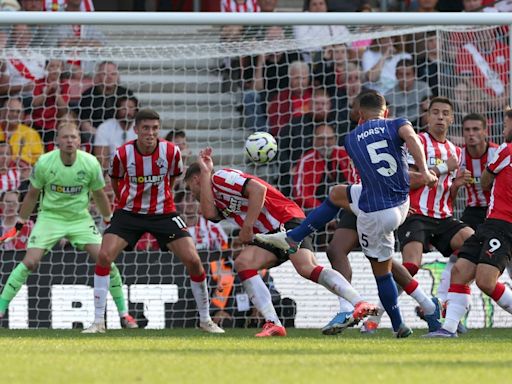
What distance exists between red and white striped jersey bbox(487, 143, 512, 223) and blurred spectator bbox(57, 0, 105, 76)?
227 inches

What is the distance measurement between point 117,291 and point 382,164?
12.0 ft

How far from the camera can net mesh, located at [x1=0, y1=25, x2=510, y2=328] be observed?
1246 centimetres

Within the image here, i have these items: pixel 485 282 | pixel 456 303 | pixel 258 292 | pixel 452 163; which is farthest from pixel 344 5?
pixel 485 282

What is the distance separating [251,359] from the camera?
23.2 feet

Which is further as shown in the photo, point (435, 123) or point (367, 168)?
point (435, 123)

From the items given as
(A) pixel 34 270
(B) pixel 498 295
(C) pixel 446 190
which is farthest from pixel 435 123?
(A) pixel 34 270

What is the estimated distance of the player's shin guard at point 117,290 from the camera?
456 inches

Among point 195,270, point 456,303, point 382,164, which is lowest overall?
point 456,303

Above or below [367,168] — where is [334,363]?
below

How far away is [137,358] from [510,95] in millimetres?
6666

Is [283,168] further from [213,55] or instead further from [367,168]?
[367,168]

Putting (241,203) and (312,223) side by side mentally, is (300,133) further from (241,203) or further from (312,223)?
(312,223)

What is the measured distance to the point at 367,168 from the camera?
911 centimetres

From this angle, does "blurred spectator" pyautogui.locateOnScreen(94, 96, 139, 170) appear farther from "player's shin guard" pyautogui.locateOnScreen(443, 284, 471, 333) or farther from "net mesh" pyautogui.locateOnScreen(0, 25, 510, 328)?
"player's shin guard" pyautogui.locateOnScreen(443, 284, 471, 333)
